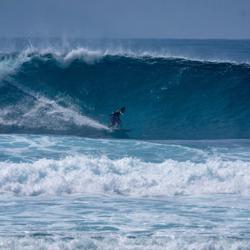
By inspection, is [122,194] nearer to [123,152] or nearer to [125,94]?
[123,152]

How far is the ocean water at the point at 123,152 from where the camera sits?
9531mm

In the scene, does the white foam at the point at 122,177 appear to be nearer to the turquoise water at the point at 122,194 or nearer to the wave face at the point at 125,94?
the turquoise water at the point at 122,194

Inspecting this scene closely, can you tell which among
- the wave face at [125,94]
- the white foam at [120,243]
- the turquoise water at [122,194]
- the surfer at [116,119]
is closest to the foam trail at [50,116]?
the wave face at [125,94]

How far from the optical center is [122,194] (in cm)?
1205

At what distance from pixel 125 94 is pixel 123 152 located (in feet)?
22.5

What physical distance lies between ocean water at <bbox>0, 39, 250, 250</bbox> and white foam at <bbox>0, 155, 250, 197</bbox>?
0.02m

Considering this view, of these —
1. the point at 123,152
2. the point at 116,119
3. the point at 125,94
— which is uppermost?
the point at 125,94

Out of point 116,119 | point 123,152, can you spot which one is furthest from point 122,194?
point 116,119

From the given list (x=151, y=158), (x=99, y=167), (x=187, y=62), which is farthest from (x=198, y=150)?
(x=187, y=62)

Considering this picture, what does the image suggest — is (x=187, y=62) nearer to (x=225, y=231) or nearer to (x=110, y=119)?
(x=110, y=119)

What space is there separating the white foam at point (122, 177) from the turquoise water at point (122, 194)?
0.02 m

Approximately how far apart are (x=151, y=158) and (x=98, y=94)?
7.41 m

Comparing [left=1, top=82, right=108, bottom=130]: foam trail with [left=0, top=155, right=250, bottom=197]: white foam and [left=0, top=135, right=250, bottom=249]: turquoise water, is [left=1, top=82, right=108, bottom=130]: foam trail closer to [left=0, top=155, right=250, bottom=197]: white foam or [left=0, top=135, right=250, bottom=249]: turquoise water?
[left=0, top=135, right=250, bottom=249]: turquoise water

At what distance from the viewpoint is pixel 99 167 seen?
43.4ft
